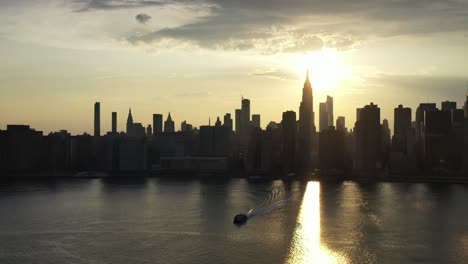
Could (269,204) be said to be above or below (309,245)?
Answer: above

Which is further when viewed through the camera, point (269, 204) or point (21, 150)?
point (21, 150)

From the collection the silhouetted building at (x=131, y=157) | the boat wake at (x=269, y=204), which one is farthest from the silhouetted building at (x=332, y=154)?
the boat wake at (x=269, y=204)

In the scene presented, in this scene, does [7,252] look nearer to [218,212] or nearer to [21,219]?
[21,219]

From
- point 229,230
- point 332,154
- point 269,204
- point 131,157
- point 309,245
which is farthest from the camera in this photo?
point 131,157

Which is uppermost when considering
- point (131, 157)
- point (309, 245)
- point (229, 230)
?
point (131, 157)

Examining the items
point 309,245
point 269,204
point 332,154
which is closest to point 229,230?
point 309,245

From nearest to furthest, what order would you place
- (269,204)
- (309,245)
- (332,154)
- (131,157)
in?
(309,245), (269,204), (332,154), (131,157)

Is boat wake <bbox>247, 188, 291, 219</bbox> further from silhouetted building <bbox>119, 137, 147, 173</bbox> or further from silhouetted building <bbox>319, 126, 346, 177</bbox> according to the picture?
silhouetted building <bbox>119, 137, 147, 173</bbox>

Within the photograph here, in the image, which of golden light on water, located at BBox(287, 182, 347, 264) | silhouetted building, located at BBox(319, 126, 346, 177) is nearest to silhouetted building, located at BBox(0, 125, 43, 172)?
silhouetted building, located at BBox(319, 126, 346, 177)

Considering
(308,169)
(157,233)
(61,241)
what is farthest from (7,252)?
(308,169)

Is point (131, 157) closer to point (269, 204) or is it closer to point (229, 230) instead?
point (269, 204)
